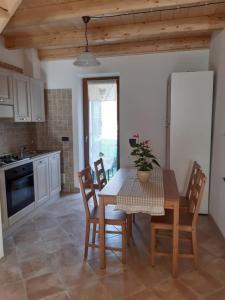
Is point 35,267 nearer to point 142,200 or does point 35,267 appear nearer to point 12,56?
point 142,200

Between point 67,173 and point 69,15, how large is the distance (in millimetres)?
2883

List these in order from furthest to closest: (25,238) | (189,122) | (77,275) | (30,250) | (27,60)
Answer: (27,60) → (189,122) → (25,238) → (30,250) → (77,275)

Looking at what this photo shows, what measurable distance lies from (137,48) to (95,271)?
3.28 m

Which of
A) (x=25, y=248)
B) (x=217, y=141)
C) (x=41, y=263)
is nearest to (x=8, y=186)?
(x=25, y=248)

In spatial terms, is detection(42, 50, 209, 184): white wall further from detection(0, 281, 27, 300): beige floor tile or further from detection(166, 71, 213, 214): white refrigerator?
detection(0, 281, 27, 300): beige floor tile

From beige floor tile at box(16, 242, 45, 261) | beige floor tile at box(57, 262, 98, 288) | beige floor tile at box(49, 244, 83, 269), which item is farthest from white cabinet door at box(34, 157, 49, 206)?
beige floor tile at box(57, 262, 98, 288)

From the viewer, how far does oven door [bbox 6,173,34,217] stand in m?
2.90

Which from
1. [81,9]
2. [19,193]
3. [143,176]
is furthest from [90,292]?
[81,9]

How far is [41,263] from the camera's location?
236 cm

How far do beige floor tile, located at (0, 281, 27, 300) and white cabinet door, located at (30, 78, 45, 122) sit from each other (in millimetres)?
2461

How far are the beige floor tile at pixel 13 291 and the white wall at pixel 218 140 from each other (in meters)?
2.19

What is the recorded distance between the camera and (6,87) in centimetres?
315

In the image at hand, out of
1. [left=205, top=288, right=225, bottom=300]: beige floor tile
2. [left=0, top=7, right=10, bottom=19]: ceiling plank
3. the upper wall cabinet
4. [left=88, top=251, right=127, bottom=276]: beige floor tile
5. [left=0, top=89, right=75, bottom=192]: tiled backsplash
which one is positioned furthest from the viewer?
[left=0, top=89, right=75, bottom=192]: tiled backsplash

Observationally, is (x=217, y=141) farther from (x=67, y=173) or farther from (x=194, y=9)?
(x=67, y=173)
